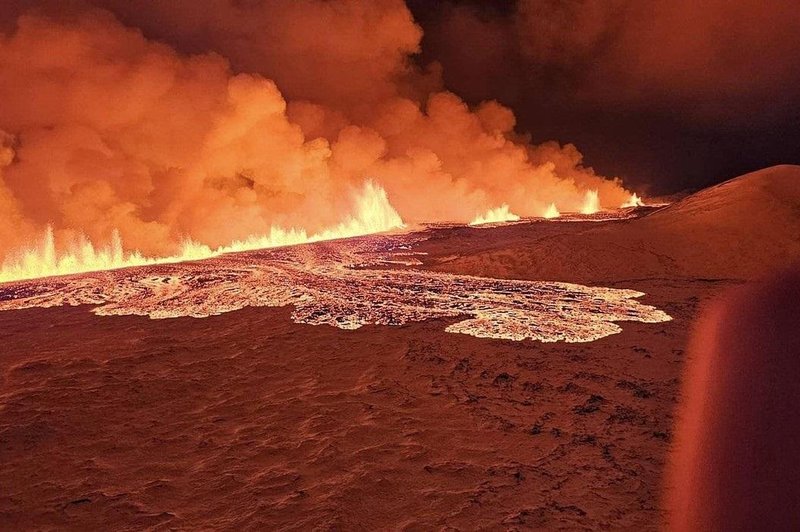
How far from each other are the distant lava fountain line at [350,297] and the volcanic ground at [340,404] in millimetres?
71

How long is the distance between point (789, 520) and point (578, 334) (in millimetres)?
3801

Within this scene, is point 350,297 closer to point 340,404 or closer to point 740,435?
point 340,404

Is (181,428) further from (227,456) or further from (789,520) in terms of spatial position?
(789,520)

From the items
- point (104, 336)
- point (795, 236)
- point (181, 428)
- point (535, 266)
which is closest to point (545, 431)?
point (181, 428)

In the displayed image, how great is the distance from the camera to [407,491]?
315 cm

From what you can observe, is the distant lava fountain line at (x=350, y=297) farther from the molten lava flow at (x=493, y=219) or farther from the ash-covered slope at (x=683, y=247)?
the molten lava flow at (x=493, y=219)

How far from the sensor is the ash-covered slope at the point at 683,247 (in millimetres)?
11820

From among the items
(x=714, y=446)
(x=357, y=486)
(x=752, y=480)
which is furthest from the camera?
(x=714, y=446)

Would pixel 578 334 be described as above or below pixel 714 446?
above

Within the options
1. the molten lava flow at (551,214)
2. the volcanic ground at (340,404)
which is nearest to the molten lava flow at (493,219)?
the molten lava flow at (551,214)

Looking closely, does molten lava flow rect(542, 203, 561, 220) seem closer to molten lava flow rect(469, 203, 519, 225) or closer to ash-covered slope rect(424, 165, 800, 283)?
molten lava flow rect(469, 203, 519, 225)

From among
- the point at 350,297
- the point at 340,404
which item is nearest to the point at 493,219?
the point at 350,297

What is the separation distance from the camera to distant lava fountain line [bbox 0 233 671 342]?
716cm

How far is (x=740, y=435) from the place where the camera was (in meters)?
3.56
